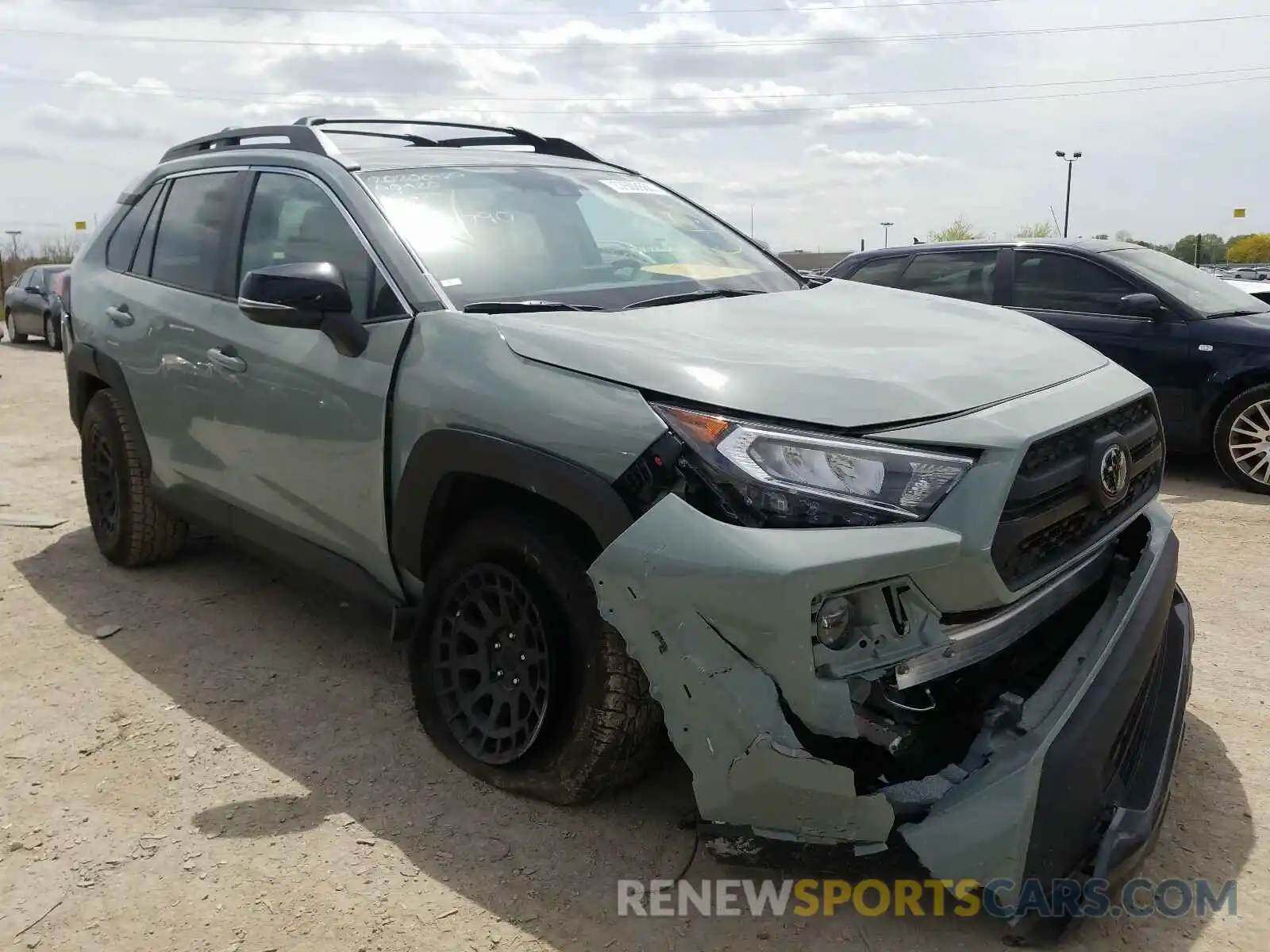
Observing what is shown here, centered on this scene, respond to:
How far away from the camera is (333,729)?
3.43m

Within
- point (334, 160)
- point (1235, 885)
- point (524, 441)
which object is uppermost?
point (334, 160)

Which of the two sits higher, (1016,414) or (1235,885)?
(1016,414)

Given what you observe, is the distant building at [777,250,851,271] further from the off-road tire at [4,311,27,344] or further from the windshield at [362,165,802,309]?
the off-road tire at [4,311,27,344]

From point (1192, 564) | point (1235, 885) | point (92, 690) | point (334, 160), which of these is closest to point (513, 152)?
point (334, 160)

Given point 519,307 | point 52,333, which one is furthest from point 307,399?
point 52,333

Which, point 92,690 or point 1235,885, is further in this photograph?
point 92,690

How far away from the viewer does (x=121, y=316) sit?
461 cm

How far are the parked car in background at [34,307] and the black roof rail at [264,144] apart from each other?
581 inches

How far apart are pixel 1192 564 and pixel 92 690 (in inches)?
185

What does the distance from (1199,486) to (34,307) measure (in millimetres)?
18168

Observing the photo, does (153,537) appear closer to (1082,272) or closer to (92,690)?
(92,690)

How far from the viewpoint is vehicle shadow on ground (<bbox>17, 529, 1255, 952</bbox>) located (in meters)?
2.42

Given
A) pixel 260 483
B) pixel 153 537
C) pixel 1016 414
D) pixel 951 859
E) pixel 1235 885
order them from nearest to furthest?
pixel 951 859 → pixel 1016 414 → pixel 1235 885 → pixel 260 483 → pixel 153 537

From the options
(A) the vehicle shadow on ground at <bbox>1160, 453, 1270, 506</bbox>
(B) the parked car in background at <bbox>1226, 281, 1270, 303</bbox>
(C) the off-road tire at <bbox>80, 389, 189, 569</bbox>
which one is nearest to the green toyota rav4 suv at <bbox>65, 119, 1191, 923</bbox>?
(C) the off-road tire at <bbox>80, 389, 189, 569</bbox>
